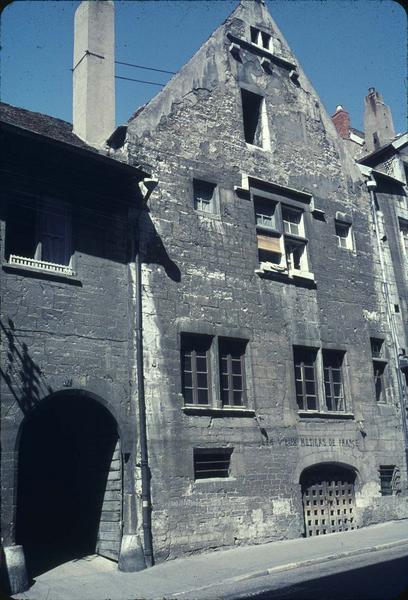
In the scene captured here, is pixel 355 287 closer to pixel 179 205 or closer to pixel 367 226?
pixel 367 226

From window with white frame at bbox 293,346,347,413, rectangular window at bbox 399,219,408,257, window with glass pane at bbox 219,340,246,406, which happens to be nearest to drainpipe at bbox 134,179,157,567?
window with glass pane at bbox 219,340,246,406

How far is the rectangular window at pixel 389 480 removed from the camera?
15.8 metres

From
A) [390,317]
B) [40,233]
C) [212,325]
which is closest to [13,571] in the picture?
[40,233]

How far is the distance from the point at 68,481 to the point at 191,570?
3.69 meters

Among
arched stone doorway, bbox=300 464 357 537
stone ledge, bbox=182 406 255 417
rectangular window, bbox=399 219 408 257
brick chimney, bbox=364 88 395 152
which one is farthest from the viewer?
brick chimney, bbox=364 88 395 152

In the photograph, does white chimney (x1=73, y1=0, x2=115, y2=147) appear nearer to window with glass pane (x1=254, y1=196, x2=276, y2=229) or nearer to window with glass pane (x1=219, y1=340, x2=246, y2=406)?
→ window with glass pane (x1=254, y1=196, x2=276, y2=229)

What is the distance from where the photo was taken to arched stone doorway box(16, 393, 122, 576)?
→ 1174 cm

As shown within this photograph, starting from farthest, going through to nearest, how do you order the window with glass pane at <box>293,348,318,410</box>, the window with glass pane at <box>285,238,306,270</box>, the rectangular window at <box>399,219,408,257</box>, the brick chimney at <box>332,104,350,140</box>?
the brick chimney at <box>332,104,350,140</box> → the rectangular window at <box>399,219,408,257</box> → the window with glass pane at <box>285,238,306,270</box> → the window with glass pane at <box>293,348,318,410</box>

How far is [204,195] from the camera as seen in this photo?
14.9 meters

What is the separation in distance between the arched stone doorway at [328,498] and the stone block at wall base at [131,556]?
473 cm

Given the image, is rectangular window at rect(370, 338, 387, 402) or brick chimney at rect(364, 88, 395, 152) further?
brick chimney at rect(364, 88, 395, 152)

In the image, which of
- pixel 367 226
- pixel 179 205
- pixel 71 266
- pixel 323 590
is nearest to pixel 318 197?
pixel 367 226

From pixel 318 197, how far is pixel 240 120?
10.6ft

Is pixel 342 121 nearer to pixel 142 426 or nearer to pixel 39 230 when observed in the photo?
pixel 39 230
